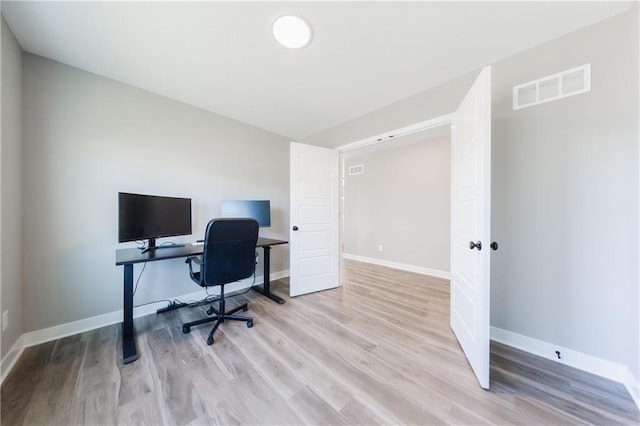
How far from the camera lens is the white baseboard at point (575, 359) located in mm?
1334

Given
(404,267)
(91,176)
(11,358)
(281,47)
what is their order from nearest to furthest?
1. (11,358)
2. (281,47)
3. (91,176)
4. (404,267)

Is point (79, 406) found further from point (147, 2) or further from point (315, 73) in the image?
point (315, 73)

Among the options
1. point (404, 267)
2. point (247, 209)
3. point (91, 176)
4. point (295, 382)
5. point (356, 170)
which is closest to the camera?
point (295, 382)

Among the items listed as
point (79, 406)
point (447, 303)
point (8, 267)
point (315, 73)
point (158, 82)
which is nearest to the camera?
point (79, 406)

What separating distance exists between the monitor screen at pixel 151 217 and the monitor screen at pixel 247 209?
0.44 metres

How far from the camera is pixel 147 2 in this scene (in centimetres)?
136

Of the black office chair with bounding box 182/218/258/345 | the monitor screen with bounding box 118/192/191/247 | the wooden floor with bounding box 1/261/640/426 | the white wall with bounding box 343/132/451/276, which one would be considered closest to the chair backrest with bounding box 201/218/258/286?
the black office chair with bounding box 182/218/258/345

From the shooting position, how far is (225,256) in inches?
76.1

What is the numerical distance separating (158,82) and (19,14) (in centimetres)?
Result: 83

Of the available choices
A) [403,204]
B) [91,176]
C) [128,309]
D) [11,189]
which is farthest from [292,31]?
[403,204]

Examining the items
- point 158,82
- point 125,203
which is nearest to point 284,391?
point 125,203

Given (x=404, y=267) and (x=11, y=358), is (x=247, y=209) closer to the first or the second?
(x=11, y=358)

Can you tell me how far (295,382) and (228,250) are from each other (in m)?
1.18

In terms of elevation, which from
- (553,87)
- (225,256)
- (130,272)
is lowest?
(130,272)
